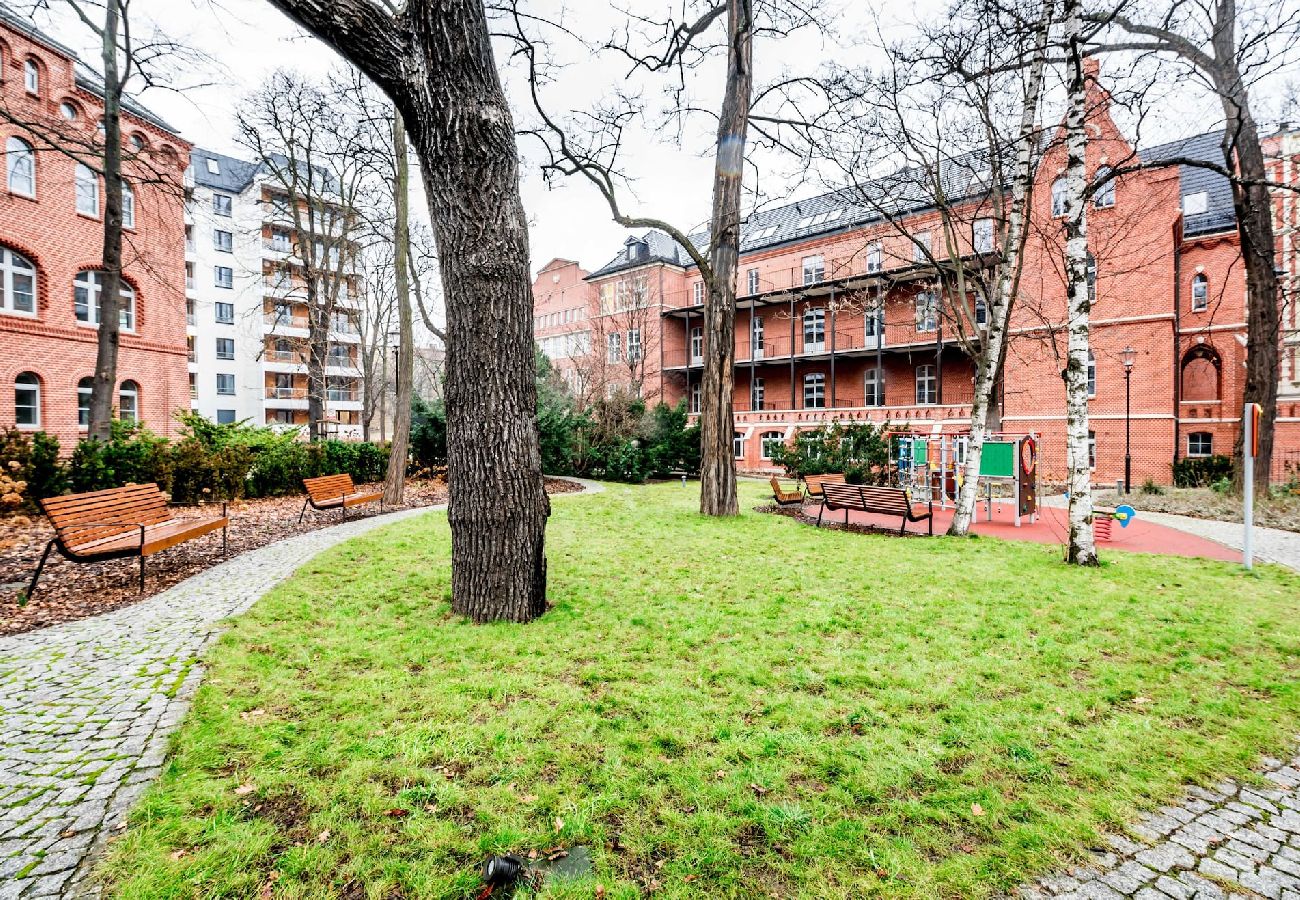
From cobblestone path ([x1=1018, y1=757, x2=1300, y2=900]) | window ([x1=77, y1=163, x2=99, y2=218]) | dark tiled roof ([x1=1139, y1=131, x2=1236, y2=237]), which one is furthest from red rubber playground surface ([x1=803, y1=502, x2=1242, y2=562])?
window ([x1=77, y1=163, x2=99, y2=218])

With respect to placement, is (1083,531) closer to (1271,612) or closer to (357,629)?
(1271,612)

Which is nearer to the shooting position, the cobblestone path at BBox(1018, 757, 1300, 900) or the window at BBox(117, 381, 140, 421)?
the cobblestone path at BBox(1018, 757, 1300, 900)

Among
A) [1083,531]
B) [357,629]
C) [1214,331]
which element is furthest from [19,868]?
[1214,331]

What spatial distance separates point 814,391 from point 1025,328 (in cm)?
1033

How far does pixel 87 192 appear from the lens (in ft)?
63.1

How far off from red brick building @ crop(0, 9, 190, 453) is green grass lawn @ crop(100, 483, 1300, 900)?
1770cm

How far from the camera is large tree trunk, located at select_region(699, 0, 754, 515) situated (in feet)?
37.5

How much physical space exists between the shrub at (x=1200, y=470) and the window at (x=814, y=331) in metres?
15.4

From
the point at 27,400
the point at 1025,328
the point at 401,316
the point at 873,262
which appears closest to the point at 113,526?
the point at 401,316

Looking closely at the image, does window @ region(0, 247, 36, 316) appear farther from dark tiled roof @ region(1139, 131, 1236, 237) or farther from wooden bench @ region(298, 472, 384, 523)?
dark tiled roof @ region(1139, 131, 1236, 237)

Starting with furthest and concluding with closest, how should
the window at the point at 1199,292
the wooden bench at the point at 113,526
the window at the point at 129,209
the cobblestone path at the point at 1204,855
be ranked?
1. the window at the point at 1199,292
2. the window at the point at 129,209
3. the wooden bench at the point at 113,526
4. the cobblestone path at the point at 1204,855

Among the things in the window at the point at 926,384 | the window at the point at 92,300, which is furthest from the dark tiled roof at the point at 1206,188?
the window at the point at 92,300

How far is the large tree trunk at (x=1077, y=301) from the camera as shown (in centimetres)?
746

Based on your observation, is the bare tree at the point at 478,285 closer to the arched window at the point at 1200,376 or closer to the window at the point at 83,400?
the window at the point at 83,400
